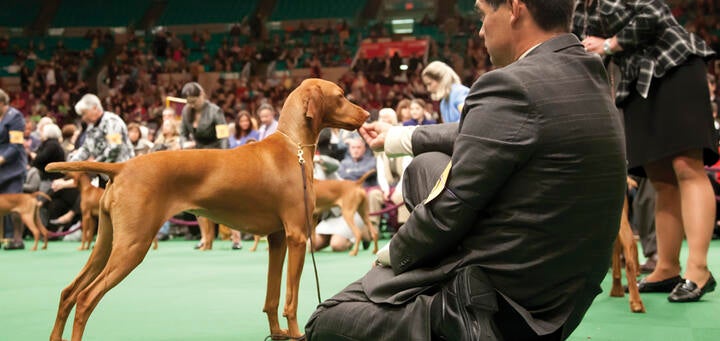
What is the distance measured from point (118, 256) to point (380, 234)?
304 inches

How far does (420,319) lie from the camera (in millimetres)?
1729

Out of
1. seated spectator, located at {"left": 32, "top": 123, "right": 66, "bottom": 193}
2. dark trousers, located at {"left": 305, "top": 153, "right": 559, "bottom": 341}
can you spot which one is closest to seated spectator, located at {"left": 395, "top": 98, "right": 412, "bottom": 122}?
seated spectator, located at {"left": 32, "top": 123, "right": 66, "bottom": 193}

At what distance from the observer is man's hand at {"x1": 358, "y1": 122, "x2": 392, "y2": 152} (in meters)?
2.41

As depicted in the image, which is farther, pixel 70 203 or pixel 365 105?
pixel 365 105

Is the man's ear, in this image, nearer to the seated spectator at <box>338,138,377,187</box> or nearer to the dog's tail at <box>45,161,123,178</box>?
the dog's tail at <box>45,161,123,178</box>

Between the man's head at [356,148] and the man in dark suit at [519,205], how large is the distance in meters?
7.79

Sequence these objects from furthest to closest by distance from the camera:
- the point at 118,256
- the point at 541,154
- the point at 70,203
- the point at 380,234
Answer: the point at 70,203
the point at 380,234
the point at 118,256
the point at 541,154

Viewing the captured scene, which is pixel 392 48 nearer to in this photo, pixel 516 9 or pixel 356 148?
pixel 356 148

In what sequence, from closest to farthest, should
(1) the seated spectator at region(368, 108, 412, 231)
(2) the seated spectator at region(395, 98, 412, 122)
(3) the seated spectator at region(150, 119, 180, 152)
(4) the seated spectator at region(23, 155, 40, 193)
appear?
(1) the seated spectator at region(368, 108, 412, 231) → (2) the seated spectator at region(395, 98, 412, 122) → (3) the seated spectator at region(150, 119, 180, 152) → (4) the seated spectator at region(23, 155, 40, 193)

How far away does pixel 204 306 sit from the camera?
4172 millimetres

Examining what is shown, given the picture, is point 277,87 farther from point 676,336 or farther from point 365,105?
point 676,336

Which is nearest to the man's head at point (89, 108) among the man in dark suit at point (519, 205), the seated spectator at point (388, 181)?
the seated spectator at point (388, 181)

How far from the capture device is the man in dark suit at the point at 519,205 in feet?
5.17

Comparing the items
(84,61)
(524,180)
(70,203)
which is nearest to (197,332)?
(524,180)
